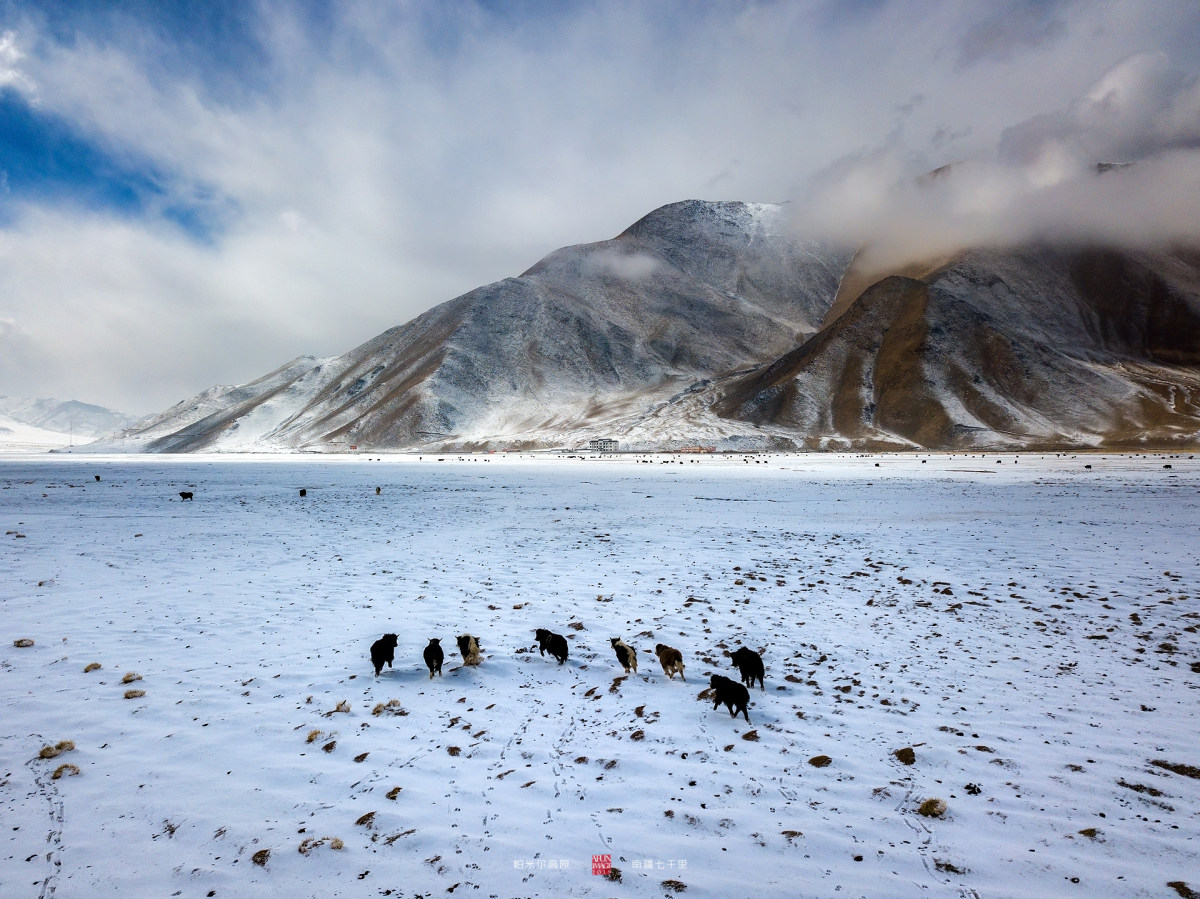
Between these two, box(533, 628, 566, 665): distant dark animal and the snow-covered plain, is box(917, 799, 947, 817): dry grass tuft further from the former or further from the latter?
box(533, 628, 566, 665): distant dark animal

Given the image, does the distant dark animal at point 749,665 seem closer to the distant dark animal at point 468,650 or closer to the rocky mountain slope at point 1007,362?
the distant dark animal at point 468,650

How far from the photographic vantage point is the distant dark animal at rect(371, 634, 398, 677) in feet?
27.3

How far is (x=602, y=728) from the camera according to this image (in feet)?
22.9

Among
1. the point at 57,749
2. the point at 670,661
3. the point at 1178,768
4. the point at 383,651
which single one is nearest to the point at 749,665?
the point at 670,661

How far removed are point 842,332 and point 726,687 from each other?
16964cm

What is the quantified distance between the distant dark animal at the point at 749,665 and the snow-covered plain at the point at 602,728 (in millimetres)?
453

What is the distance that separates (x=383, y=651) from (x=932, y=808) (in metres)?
7.19

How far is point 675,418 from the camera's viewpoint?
148500 millimetres

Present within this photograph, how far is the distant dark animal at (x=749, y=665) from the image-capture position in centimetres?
790

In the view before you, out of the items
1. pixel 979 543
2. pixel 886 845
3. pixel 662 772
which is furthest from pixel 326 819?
pixel 979 543

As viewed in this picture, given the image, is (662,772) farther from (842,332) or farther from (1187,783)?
(842,332)

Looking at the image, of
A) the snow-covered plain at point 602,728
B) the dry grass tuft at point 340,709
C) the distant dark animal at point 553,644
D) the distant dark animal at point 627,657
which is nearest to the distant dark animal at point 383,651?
the snow-covered plain at point 602,728

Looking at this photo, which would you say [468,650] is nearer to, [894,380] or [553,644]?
[553,644]

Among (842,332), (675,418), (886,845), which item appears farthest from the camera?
(842,332)
